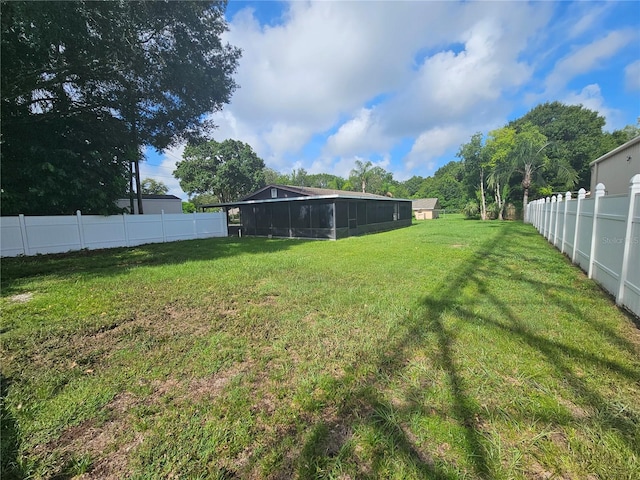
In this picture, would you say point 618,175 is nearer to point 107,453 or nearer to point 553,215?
point 553,215

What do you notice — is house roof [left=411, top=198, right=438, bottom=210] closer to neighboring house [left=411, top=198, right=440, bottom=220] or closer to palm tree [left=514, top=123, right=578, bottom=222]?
neighboring house [left=411, top=198, right=440, bottom=220]

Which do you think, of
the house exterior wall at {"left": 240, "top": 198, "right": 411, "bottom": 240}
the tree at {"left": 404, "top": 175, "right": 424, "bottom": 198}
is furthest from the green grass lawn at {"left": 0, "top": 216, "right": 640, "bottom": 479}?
the tree at {"left": 404, "top": 175, "right": 424, "bottom": 198}

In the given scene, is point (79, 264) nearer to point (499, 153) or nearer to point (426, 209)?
point (499, 153)

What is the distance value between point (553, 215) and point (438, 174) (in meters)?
74.5

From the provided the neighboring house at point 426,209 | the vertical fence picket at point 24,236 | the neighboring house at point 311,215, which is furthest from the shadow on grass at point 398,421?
the neighboring house at point 426,209

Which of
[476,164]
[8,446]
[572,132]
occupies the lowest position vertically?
[8,446]

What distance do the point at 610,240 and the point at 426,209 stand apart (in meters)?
39.3

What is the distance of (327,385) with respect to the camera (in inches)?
87.0

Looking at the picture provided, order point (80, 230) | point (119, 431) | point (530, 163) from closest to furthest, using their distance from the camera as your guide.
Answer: point (119, 431) → point (80, 230) → point (530, 163)

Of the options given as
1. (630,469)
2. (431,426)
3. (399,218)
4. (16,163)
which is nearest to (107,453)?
(431,426)

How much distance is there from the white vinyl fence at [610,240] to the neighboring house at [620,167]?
6.21 metres

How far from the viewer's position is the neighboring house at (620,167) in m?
11.1

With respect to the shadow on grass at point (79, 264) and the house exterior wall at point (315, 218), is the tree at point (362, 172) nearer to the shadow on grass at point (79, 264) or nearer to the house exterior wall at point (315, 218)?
the house exterior wall at point (315, 218)

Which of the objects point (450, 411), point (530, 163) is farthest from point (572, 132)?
point (450, 411)
